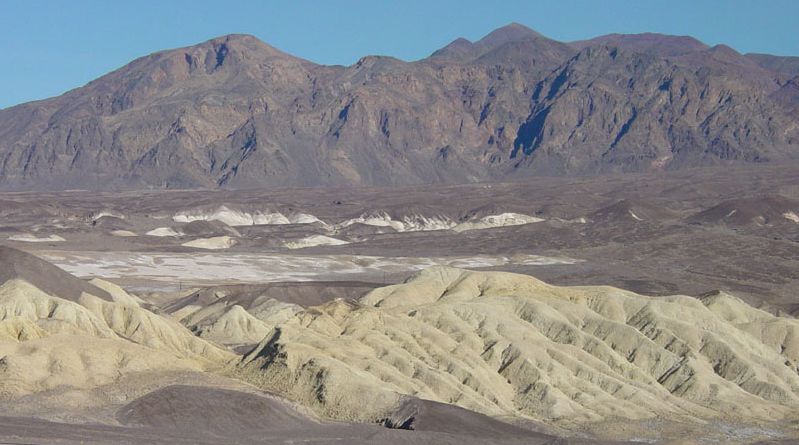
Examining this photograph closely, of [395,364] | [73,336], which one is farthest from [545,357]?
[73,336]

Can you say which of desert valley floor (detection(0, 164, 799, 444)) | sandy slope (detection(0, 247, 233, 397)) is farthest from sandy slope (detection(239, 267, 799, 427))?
sandy slope (detection(0, 247, 233, 397))

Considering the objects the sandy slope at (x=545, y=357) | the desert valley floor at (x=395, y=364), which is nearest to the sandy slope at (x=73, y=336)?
the desert valley floor at (x=395, y=364)

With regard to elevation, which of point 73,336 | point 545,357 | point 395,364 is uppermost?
point 73,336

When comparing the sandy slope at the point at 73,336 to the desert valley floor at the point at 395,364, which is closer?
the desert valley floor at the point at 395,364

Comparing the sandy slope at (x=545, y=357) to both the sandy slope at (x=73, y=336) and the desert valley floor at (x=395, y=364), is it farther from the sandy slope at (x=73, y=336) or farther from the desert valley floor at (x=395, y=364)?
the sandy slope at (x=73, y=336)

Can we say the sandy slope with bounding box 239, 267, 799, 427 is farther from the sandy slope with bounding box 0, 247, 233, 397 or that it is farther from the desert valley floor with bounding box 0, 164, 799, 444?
the sandy slope with bounding box 0, 247, 233, 397

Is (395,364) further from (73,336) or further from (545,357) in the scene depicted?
(73,336)

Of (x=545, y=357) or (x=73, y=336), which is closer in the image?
(x=73, y=336)

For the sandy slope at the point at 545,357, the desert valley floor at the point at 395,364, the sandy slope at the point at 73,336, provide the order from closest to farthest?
A: the desert valley floor at the point at 395,364 < the sandy slope at the point at 73,336 < the sandy slope at the point at 545,357

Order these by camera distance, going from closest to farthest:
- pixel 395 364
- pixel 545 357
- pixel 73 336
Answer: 1. pixel 73 336
2. pixel 395 364
3. pixel 545 357

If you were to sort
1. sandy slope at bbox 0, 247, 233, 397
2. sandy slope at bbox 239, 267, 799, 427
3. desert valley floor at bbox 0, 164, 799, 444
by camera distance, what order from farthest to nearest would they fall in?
sandy slope at bbox 239, 267, 799, 427, sandy slope at bbox 0, 247, 233, 397, desert valley floor at bbox 0, 164, 799, 444

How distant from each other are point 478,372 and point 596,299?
16.9 m

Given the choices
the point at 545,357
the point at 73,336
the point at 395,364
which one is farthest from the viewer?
the point at 545,357

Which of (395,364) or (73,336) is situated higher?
(73,336)
